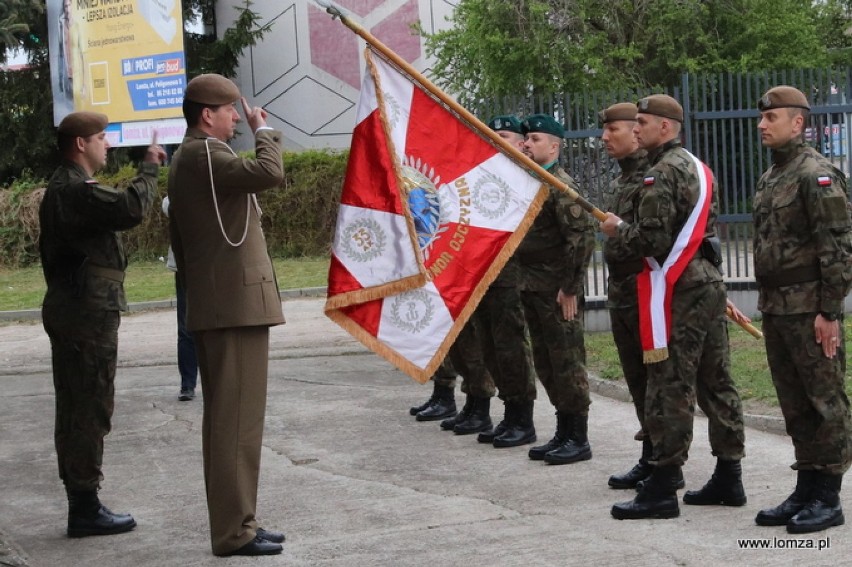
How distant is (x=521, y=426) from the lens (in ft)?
27.9

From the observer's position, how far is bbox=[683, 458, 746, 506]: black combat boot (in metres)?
6.43

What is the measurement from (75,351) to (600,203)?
7462 mm

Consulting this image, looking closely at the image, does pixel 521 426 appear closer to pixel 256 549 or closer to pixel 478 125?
pixel 478 125

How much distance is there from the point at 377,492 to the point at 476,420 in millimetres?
1928

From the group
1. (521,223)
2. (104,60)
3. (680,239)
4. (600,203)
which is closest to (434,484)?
(521,223)

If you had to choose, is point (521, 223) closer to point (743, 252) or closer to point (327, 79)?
point (743, 252)

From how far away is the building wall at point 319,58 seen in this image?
29.8 metres

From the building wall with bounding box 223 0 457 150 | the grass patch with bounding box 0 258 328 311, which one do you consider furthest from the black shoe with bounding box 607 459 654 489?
the building wall with bounding box 223 0 457 150

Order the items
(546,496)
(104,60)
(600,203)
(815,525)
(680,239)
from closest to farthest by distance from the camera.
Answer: (815,525), (680,239), (546,496), (600,203), (104,60)

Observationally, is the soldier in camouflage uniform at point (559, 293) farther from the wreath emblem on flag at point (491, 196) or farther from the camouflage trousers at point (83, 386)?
the camouflage trousers at point (83, 386)

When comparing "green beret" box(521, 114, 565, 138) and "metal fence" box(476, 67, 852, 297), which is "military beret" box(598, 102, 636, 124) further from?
"metal fence" box(476, 67, 852, 297)

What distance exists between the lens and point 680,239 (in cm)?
629

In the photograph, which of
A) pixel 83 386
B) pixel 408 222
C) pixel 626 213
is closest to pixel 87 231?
pixel 83 386

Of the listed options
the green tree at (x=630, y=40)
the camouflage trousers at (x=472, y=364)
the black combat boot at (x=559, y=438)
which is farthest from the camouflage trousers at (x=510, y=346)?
the green tree at (x=630, y=40)
